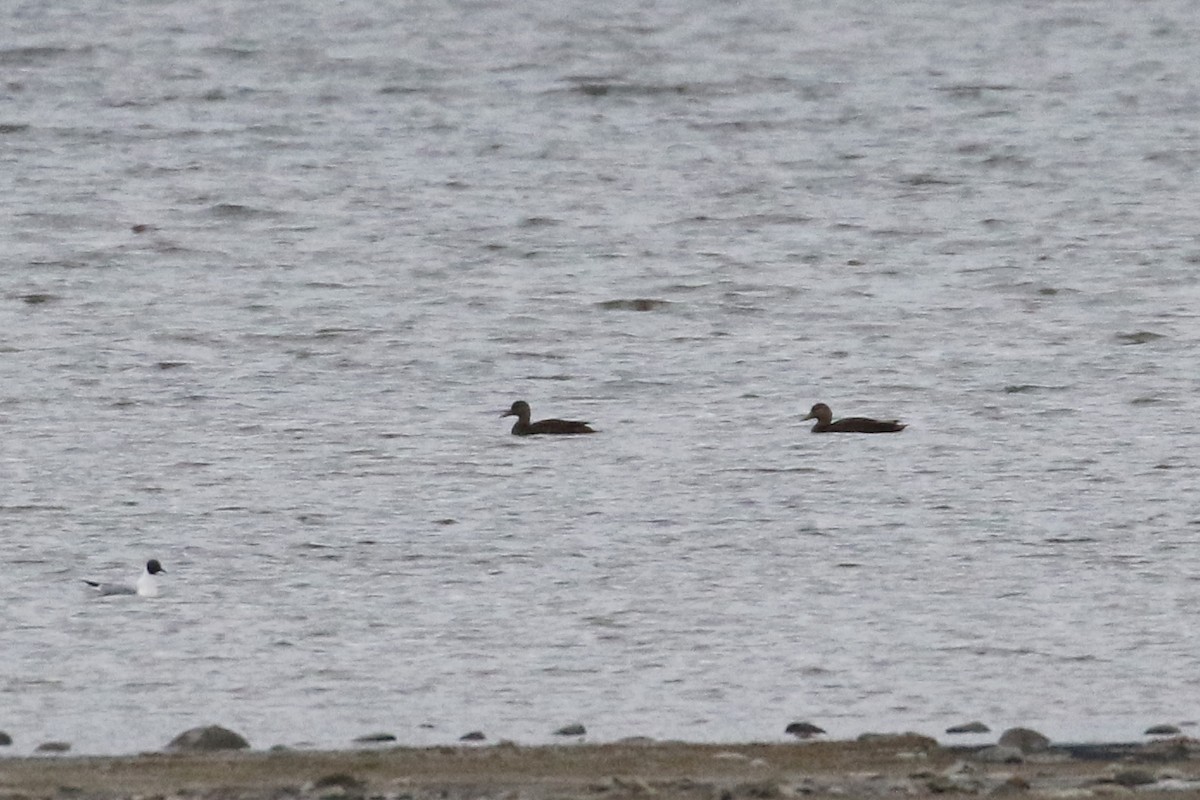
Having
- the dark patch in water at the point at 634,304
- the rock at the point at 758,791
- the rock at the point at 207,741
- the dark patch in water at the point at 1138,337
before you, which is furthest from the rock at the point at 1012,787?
the dark patch in water at the point at 634,304

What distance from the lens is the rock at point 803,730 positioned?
8.44 m

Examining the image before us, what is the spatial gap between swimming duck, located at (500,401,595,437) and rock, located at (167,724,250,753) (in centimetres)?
581

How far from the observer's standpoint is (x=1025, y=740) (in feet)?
26.7

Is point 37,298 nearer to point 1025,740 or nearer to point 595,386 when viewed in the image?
point 595,386

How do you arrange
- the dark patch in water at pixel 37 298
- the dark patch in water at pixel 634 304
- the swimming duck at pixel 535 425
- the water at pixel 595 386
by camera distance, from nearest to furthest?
the water at pixel 595 386
the swimming duck at pixel 535 425
the dark patch in water at pixel 634 304
the dark patch in water at pixel 37 298

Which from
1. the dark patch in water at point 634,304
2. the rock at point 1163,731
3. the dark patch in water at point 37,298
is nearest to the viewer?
the rock at point 1163,731

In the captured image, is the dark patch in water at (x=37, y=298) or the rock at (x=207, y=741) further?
the dark patch in water at (x=37, y=298)

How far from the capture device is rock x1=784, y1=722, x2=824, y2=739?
844 centimetres

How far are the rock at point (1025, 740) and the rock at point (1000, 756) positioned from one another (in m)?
0.08

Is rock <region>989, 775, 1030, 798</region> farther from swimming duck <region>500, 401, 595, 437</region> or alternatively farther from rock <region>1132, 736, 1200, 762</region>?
swimming duck <region>500, 401, 595, 437</region>

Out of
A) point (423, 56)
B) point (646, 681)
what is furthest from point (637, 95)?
point (646, 681)

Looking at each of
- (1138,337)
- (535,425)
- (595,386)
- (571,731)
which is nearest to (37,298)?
(595,386)

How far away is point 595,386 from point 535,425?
6.52 feet

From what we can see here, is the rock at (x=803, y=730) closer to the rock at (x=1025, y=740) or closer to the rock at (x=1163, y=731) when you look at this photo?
the rock at (x=1025, y=740)
